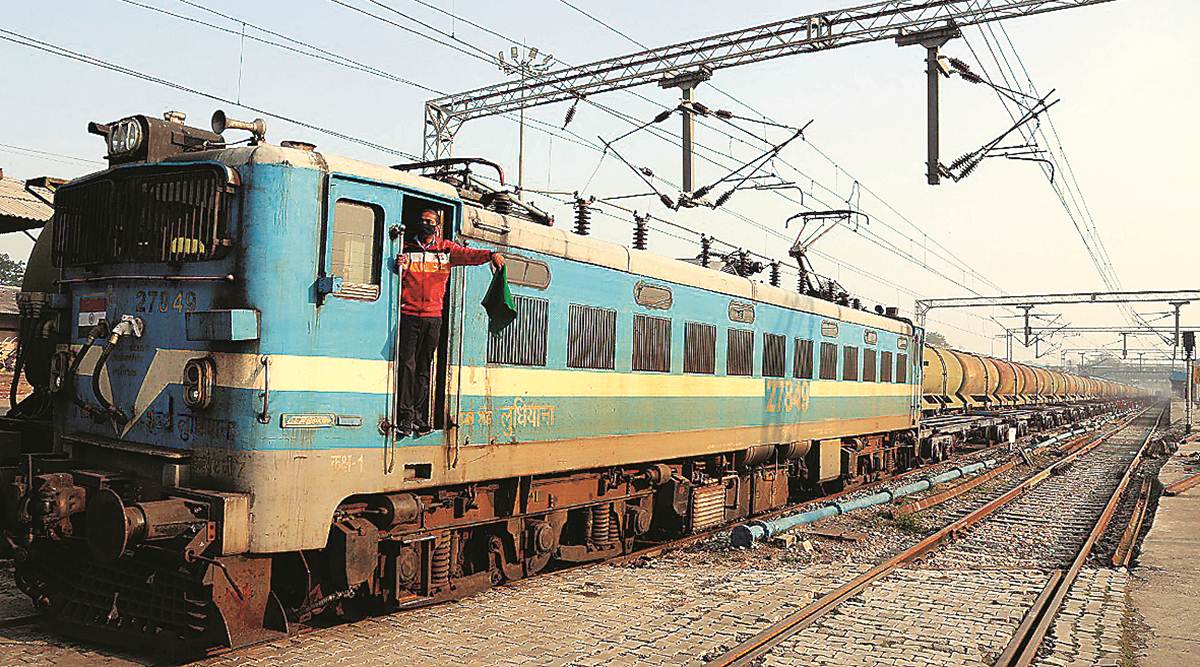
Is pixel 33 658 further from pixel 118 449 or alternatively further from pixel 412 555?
pixel 412 555

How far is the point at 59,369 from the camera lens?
26.7 ft

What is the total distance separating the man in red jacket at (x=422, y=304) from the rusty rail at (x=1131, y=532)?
9.73m

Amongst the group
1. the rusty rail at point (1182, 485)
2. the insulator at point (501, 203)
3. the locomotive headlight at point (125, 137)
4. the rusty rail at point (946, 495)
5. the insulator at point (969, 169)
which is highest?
the insulator at point (969, 169)

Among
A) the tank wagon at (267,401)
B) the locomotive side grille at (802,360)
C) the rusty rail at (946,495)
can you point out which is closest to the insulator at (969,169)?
Result: the locomotive side grille at (802,360)

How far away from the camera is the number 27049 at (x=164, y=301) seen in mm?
7215

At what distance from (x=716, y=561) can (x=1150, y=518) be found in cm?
975

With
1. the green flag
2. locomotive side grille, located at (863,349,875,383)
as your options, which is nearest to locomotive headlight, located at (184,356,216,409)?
the green flag

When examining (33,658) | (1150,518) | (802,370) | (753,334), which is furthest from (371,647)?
(1150,518)

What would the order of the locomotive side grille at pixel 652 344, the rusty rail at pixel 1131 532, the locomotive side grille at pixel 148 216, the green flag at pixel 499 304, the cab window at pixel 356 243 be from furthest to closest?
1. the rusty rail at pixel 1131 532
2. the locomotive side grille at pixel 652 344
3. the green flag at pixel 499 304
4. the cab window at pixel 356 243
5. the locomotive side grille at pixel 148 216

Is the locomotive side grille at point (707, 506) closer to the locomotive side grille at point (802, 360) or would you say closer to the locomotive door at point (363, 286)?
the locomotive side grille at point (802, 360)

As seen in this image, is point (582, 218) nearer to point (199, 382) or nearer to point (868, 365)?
point (199, 382)

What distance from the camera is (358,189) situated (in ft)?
24.8

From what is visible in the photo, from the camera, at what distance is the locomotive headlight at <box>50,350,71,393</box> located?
317 inches

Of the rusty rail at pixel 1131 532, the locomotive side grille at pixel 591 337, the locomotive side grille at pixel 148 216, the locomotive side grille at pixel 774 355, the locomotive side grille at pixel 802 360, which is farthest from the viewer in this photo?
the locomotive side grille at pixel 802 360
